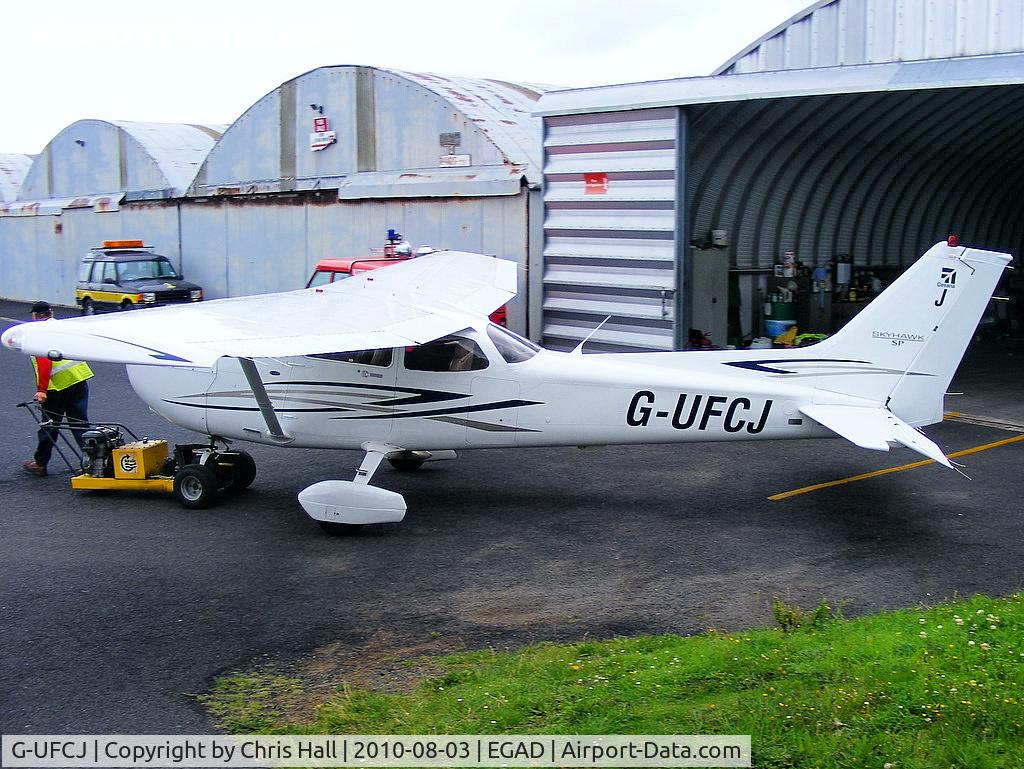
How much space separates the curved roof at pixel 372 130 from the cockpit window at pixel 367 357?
11.0 metres

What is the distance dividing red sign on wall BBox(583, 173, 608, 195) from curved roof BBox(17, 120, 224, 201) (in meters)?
16.7

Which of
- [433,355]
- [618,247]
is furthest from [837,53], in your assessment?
[433,355]

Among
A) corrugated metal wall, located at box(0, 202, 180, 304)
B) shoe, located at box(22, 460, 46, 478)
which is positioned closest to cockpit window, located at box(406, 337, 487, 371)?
shoe, located at box(22, 460, 46, 478)

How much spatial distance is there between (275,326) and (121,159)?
2754 centimetres

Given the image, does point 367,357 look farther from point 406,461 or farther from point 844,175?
point 844,175

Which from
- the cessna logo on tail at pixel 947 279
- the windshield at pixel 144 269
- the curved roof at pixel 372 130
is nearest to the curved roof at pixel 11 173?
the windshield at pixel 144 269

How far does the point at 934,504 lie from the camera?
10.1 meters

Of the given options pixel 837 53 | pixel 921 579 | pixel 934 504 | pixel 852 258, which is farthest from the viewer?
pixel 852 258

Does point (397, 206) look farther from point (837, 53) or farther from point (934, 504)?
point (934, 504)

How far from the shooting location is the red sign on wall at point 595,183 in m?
17.8

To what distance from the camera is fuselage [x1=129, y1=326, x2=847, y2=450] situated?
9.50 meters

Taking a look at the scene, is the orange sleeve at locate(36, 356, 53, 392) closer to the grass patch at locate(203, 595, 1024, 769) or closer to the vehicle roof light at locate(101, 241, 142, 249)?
the grass patch at locate(203, 595, 1024, 769)

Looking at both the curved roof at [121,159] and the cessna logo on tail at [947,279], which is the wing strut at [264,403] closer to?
the cessna logo on tail at [947,279]

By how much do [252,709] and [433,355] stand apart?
4654mm
